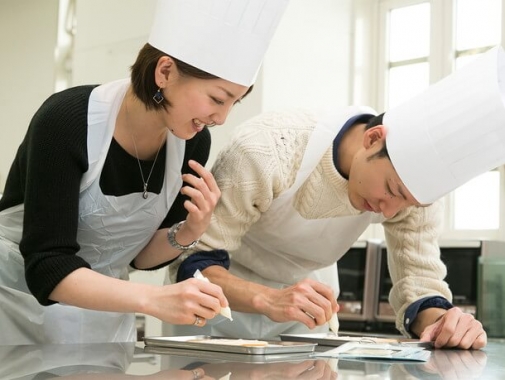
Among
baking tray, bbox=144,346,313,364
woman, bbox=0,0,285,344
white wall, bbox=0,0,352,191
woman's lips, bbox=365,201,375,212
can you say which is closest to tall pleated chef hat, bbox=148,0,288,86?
woman, bbox=0,0,285,344

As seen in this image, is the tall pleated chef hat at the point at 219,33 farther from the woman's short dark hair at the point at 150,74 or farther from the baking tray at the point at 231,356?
the baking tray at the point at 231,356

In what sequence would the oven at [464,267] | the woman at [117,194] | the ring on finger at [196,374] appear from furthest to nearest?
the oven at [464,267] → the woman at [117,194] → the ring on finger at [196,374]

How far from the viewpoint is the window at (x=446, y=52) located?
3674 mm

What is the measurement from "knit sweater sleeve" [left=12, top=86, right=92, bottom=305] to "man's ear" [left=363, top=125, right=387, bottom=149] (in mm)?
588

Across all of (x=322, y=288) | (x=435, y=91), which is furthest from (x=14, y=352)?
(x=435, y=91)

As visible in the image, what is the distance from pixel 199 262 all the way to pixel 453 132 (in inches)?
22.4

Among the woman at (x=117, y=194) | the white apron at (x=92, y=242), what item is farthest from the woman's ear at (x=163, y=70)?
the white apron at (x=92, y=242)

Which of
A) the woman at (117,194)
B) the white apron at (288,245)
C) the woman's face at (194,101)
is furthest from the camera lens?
the white apron at (288,245)

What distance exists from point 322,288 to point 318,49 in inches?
98.6

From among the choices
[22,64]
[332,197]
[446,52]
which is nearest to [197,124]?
[332,197]

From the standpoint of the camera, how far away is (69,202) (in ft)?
4.13

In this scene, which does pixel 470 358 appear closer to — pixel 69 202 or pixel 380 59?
pixel 69 202

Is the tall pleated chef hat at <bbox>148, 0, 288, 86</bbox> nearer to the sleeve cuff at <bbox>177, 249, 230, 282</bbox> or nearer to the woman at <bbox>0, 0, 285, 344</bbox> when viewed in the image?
the woman at <bbox>0, 0, 285, 344</bbox>

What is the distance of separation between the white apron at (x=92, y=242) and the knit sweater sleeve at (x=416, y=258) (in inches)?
22.7
